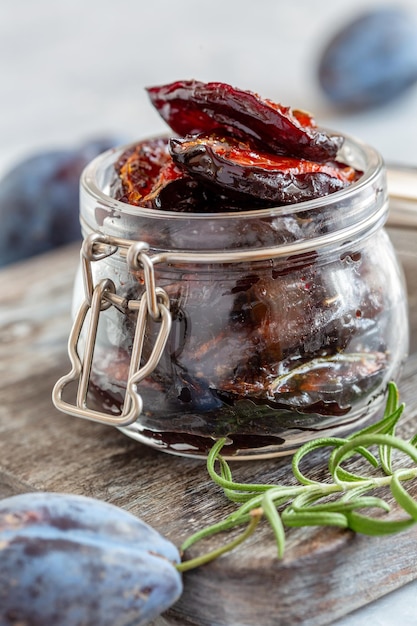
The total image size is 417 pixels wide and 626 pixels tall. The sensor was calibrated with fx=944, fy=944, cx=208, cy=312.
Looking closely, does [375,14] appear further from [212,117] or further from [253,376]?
[253,376]

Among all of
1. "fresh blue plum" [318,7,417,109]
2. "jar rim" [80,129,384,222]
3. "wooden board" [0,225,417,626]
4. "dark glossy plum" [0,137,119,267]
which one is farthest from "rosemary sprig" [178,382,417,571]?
"fresh blue plum" [318,7,417,109]

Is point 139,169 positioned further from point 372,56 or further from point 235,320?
point 372,56

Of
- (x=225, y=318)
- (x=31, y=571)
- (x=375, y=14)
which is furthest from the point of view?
(x=375, y=14)

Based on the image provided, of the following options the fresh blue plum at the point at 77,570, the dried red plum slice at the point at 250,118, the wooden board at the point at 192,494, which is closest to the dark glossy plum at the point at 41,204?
the wooden board at the point at 192,494

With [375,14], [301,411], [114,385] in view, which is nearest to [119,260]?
[114,385]

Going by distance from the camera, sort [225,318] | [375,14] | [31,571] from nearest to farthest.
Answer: [31,571]
[225,318]
[375,14]

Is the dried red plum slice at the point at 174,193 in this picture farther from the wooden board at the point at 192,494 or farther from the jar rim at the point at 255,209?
the wooden board at the point at 192,494
